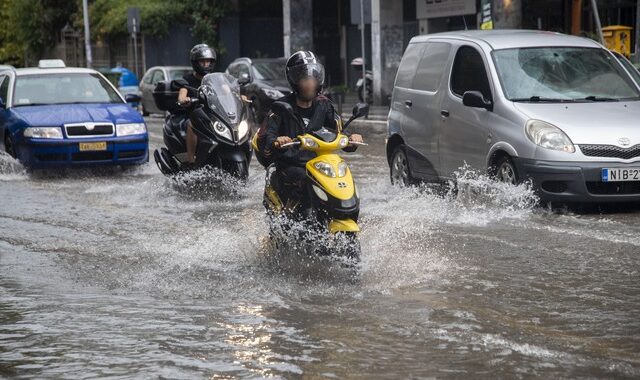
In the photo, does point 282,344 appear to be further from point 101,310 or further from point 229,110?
point 229,110

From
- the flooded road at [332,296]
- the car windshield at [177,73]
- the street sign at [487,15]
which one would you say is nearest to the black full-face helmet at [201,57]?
the flooded road at [332,296]

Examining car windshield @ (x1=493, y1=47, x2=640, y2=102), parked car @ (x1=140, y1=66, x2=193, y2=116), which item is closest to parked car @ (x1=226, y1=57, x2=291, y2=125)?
parked car @ (x1=140, y1=66, x2=193, y2=116)

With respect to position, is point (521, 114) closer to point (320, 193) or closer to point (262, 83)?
point (320, 193)

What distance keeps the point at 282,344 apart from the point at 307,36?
32.7 metres

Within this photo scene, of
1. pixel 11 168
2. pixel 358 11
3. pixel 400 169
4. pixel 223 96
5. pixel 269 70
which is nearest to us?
pixel 223 96

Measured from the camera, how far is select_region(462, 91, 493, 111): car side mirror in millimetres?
11398

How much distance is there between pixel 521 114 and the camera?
11.1m

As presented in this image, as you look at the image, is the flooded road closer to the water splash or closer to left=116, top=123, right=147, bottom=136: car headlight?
left=116, top=123, right=147, bottom=136: car headlight

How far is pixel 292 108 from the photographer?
8273 mm

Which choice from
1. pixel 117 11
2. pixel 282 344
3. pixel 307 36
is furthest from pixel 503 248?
pixel 117 11

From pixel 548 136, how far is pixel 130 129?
278 inches

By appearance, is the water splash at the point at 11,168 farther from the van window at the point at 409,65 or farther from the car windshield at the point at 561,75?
the car windshield at the point at 561,75

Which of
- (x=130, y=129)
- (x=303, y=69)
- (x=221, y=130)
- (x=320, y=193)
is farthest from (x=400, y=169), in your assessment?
(x=320, y=193)

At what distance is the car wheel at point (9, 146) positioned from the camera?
16156mm
